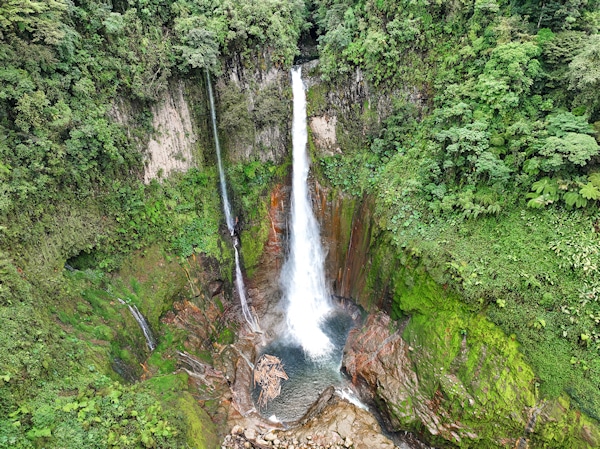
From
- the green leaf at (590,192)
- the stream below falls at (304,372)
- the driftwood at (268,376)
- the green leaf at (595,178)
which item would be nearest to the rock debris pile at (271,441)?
the stream below falls at (304,372)

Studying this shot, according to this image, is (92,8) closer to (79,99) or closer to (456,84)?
(79,99)

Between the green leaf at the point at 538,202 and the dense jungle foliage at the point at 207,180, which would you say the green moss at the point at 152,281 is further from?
the green leaf at the point at 538,202

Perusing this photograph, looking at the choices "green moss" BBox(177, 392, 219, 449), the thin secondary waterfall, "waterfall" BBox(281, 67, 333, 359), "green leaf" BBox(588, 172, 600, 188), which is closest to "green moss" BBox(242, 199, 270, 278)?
the thin secondary waterfall

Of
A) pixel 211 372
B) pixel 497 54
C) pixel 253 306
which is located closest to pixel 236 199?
pixel 253 306

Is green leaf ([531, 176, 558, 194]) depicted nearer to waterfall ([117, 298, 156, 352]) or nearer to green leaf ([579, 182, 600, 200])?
green leaf ([579, 182, 600, 200])

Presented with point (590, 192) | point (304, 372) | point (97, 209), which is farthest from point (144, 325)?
point (590, 192)

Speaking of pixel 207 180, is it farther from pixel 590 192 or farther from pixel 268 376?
pixel 590 192
